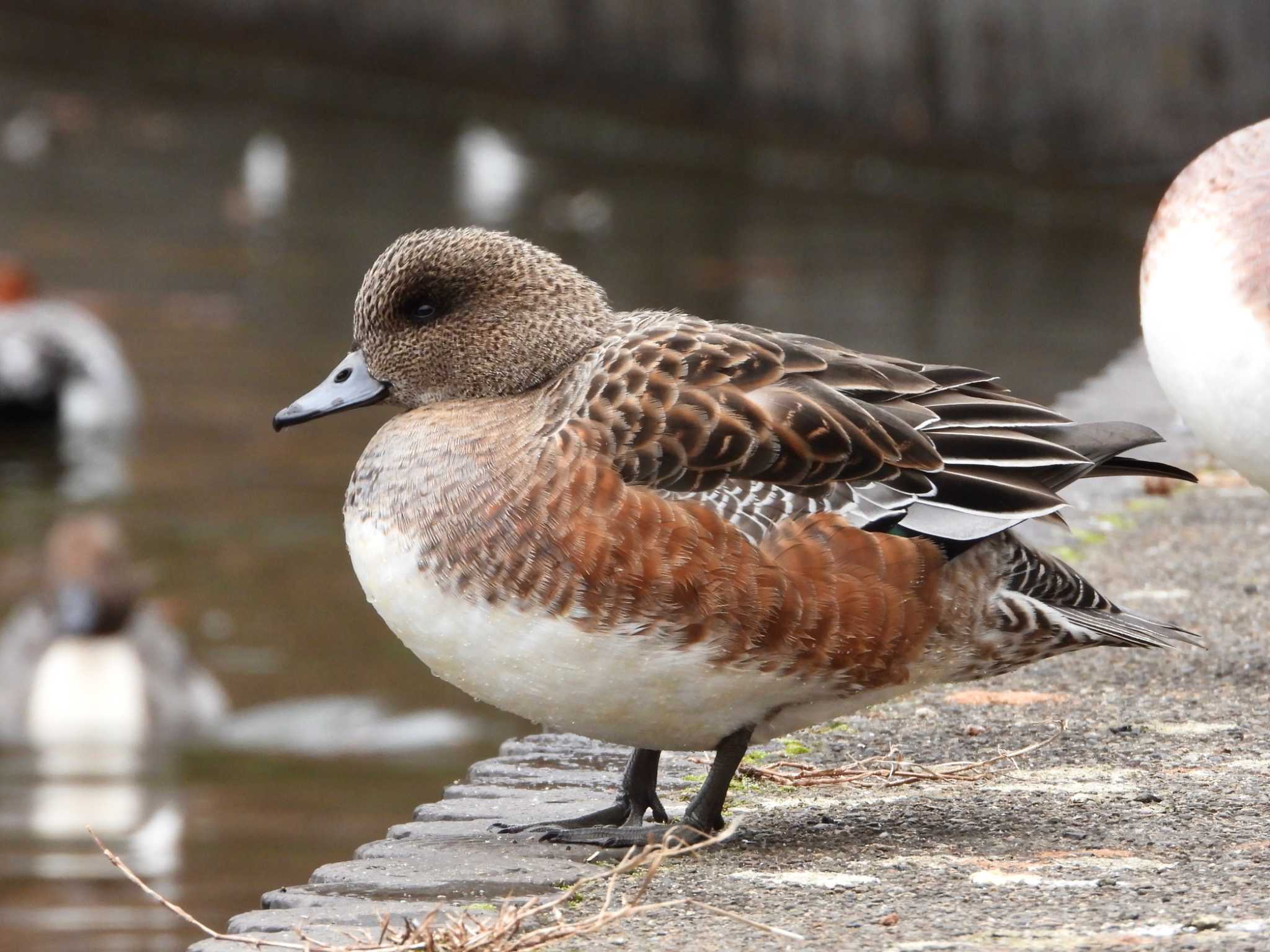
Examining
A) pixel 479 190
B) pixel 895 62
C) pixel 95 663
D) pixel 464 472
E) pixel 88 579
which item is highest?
pixel 895 62

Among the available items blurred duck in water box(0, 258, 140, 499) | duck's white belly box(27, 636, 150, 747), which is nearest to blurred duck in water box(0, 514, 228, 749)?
duck's white belly box(27, 636, 150, 747)

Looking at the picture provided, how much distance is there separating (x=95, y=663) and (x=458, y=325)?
20.0ft

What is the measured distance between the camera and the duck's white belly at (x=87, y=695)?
335 inches

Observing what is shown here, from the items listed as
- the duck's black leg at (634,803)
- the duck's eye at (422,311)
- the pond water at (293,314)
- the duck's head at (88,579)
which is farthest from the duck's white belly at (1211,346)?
the duck's head at (88,579)

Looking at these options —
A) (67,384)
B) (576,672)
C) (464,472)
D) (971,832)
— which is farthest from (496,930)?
(67,384)

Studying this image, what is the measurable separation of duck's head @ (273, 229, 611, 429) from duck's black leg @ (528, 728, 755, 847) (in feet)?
2.17

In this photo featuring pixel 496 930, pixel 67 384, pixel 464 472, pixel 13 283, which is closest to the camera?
pixel 496 930

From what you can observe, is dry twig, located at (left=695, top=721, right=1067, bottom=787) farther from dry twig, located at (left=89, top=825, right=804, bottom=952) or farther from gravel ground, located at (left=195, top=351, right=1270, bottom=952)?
dry twig, located at (left=89, top=825, right=804, bottom=952)

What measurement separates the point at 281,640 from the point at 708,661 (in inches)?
206

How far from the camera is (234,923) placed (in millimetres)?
2863

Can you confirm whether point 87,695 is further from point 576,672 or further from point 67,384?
point 576,672

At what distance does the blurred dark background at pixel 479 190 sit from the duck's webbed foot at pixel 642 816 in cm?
411

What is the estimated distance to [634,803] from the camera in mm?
3279

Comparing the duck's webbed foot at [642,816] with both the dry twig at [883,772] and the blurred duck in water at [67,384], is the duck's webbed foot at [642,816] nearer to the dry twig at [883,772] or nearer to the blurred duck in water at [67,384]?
the dry twig at [883,772]
